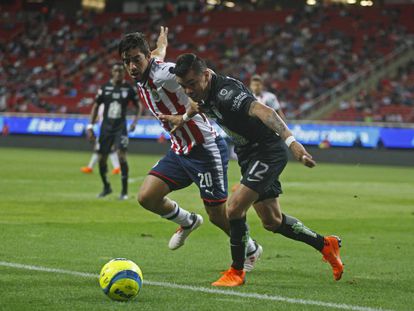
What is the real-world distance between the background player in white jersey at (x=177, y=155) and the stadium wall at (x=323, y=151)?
23613mm

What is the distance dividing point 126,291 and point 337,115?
31861mm

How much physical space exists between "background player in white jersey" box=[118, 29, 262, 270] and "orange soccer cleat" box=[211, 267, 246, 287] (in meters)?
0.95

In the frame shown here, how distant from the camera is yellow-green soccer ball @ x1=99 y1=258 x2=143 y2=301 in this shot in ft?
22.2

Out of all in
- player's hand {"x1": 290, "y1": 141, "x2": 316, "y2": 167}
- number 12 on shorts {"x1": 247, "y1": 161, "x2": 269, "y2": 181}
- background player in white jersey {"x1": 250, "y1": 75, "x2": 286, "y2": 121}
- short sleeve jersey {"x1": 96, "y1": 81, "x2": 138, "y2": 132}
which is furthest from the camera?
background player in white jersey {"x1": 250, "y1": 75, "x2": 286, "y2": 121}

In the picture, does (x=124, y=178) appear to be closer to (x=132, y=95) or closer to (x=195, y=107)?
(x=132, y=95)

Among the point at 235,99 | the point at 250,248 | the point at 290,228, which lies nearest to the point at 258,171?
the point at 235,99

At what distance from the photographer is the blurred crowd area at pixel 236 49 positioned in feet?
132

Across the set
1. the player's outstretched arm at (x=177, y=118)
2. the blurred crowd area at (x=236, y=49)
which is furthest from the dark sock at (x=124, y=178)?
the blurred crowd area at (x=236, y=49)

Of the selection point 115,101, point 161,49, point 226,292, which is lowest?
point 115,101

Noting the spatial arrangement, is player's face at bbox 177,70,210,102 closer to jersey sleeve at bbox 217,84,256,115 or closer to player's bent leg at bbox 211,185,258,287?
jersey sleeve at bbox 217,84,256,115

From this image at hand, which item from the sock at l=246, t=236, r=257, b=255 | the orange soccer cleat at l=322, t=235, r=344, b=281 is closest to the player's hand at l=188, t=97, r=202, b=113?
the sock at l=246, t=236, r=257, b=255

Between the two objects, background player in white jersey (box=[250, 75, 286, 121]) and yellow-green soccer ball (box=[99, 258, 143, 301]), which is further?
background player in white jersey (box=[250, 75, 286, 121])

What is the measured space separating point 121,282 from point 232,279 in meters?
1.29

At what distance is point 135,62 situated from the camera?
8617 mm
